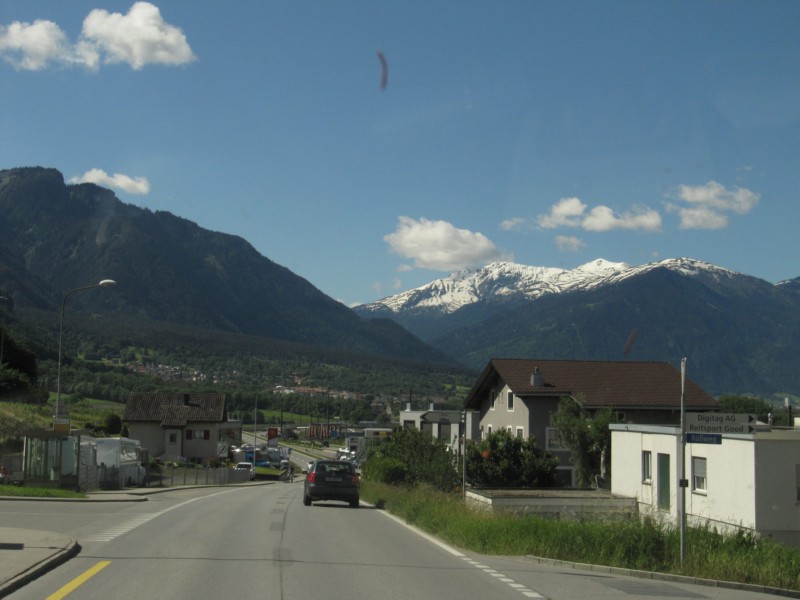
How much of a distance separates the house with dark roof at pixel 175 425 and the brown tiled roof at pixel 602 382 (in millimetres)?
35123

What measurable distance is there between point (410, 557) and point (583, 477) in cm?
2714

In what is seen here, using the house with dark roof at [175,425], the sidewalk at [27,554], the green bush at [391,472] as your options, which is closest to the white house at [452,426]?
the green bush at [391,472]

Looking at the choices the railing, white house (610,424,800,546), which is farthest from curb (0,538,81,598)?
the railing

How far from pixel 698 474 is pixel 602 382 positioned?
26026 mm

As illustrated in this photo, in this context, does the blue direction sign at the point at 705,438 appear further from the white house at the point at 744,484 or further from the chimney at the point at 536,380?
the chimney at the point at 536,380

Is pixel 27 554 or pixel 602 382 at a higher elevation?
pixel 602 382

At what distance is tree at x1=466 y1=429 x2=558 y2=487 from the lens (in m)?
39.5

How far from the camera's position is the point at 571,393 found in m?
50.7

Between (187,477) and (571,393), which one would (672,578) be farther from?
(187,477)

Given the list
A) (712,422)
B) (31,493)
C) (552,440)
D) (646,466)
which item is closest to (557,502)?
(646,466)

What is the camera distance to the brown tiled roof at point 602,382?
5081 centimetres

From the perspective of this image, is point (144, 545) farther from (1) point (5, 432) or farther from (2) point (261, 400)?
(2) point (261, 400)

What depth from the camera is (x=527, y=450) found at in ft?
132

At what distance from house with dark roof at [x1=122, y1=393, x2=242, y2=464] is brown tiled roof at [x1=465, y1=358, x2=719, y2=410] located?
35123mm
